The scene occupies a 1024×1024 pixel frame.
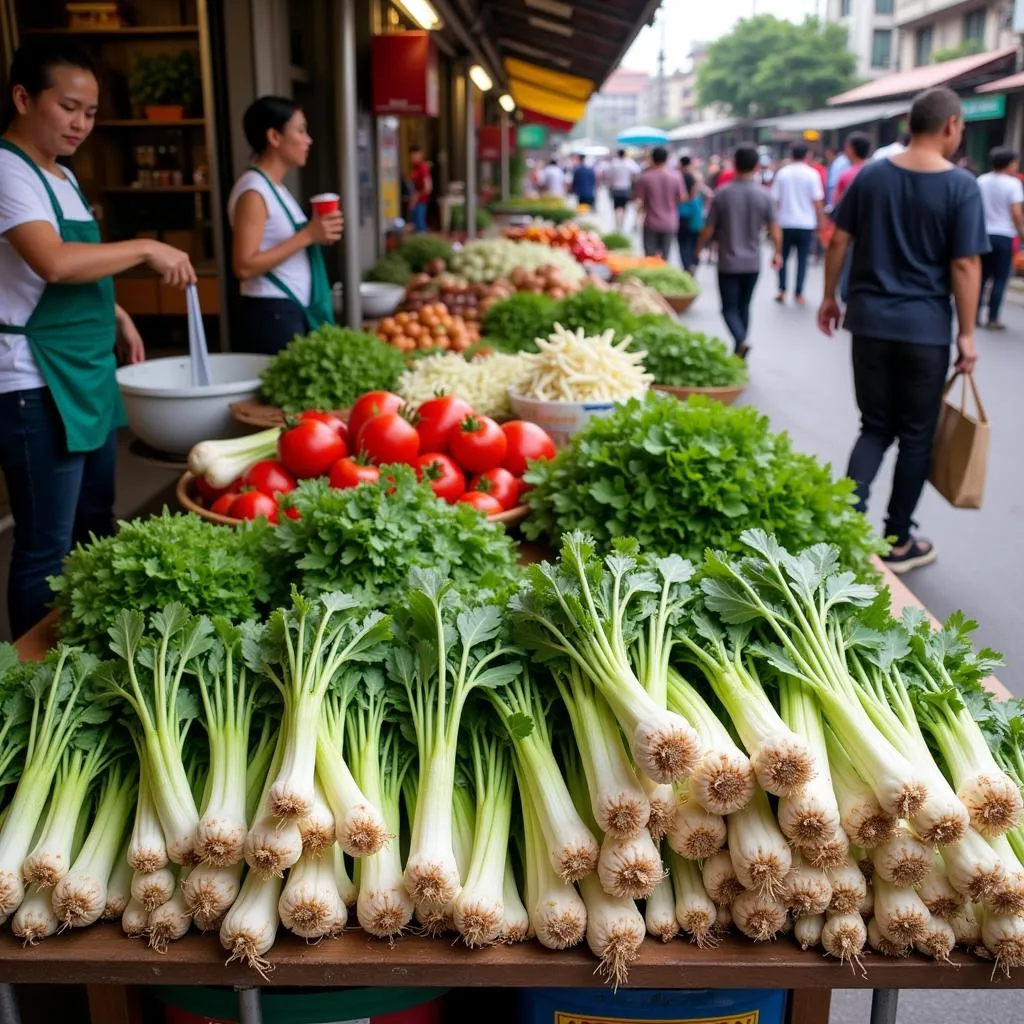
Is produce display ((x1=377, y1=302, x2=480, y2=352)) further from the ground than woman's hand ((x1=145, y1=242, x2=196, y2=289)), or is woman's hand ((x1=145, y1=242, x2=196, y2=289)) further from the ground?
woman's hand ((x1=145, y1=242, x2=196, y2=289))

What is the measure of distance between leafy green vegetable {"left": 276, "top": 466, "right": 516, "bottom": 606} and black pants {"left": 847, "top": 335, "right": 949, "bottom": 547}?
3.44 m

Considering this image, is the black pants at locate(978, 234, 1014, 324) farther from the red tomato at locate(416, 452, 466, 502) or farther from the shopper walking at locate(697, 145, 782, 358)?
the red tomato at locate(416, 452, 466, 502)

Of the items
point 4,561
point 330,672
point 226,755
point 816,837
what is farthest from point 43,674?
point 4,561

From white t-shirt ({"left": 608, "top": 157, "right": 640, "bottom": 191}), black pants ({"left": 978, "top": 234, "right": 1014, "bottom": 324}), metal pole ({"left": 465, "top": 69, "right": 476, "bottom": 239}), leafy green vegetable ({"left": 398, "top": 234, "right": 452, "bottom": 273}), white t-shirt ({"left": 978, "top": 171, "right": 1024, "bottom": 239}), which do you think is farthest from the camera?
white t-shirt ({"left": 608, "top": 157, "right": 640, "bottom": 191})

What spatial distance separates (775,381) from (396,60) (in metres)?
4.58

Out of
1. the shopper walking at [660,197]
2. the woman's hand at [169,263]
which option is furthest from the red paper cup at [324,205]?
the shopper walking at [660,197]

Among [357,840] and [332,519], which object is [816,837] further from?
[332,519]

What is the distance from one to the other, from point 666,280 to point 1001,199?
392cm

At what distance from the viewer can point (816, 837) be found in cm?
136

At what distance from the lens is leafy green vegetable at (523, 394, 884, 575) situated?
7.90ft

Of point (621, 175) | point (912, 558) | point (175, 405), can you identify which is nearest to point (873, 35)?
point (621, 175)

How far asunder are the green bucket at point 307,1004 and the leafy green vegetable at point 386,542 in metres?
0.67

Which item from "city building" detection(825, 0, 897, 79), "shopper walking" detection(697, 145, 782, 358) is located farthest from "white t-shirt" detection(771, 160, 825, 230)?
"city building" detection(825, 0, 897, 79)

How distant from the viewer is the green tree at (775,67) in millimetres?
55219
